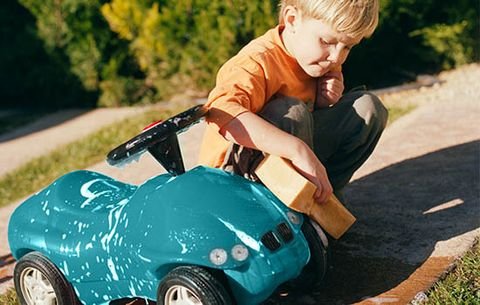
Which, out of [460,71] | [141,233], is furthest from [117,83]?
[141,233]

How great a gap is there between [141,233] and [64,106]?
555 centimetres

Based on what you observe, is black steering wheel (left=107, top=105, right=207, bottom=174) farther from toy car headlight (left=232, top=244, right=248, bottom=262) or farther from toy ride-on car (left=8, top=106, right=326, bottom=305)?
toy car headlight (left=232, top=244, right=248, bottom=262)

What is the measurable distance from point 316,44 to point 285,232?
749mm

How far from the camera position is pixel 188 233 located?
2.88 meters

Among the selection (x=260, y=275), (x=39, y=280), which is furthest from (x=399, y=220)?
(x=39, y=280)

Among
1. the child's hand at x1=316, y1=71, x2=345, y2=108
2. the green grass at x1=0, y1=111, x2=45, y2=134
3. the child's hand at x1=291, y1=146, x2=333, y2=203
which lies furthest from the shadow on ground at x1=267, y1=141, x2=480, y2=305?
the green grass at x1=0, y1=111, x2=45, y2=134

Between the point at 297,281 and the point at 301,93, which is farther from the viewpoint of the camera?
the point at 301,93

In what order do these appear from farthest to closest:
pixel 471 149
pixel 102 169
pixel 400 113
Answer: pixel 400 113 → pixel 102 169 → pixel 471 149

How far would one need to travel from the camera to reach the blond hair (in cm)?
314

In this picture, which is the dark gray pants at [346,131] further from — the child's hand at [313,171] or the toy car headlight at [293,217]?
the toy car headlight at [293,217]

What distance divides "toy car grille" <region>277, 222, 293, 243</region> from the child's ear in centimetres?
82

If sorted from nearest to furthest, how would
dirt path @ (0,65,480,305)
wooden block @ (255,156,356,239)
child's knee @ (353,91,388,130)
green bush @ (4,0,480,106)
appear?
wooden block @ (255,156,356,239) → dirt path @ (0,65,480,305) → child's knee @ (353,91,388,130) → green bush @ (4,0,480,106)

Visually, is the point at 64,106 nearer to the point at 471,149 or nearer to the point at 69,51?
the point at 69,51

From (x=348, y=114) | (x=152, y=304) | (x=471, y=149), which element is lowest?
(x=471, y=149)
